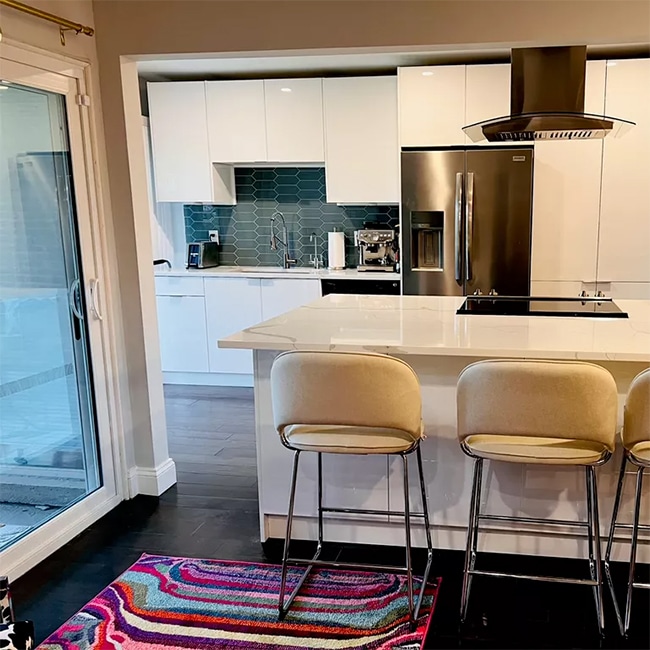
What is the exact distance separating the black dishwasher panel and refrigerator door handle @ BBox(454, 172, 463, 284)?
0.53 m

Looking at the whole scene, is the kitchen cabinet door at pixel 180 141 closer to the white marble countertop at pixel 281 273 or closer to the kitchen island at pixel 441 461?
the white marble countertop at pixel 281 273

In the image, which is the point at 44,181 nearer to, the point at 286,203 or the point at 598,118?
the point at 598,118

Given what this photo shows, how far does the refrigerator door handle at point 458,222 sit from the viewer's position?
14.6 ft

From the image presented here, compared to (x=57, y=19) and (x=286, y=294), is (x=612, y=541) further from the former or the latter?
(x=286, y=294)

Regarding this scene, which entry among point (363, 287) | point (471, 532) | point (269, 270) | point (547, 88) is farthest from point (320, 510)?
point (269, 270)

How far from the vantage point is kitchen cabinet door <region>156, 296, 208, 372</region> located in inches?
213

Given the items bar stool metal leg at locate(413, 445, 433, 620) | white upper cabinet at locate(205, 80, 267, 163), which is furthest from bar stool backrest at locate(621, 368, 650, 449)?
white upper cabinet at locate(205, 80, 267, 163)

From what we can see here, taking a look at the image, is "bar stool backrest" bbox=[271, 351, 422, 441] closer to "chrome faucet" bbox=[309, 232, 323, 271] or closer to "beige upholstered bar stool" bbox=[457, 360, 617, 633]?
"beige upholstered bar stool" bbox=[457, 360, 617, 633]

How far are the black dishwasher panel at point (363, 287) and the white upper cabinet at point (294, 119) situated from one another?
970 mm

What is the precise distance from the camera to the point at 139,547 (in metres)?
2.91

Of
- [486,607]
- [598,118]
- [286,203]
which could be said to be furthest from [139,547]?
[286,203]

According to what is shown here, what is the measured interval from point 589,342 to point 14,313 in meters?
2.32

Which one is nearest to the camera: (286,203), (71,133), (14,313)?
(14,313)

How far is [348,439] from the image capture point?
7.57 feet
